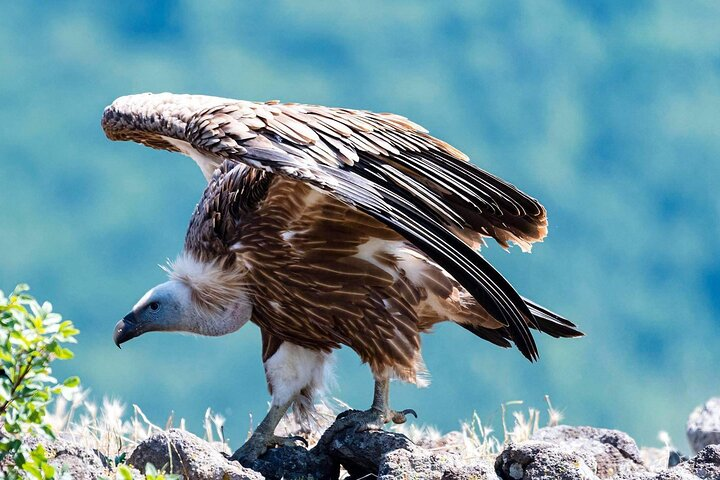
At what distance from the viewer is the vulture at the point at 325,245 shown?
511cm

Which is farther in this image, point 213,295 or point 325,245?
point 213,295

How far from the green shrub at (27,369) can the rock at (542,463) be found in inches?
76.9

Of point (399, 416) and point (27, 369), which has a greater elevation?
point (399, 416)

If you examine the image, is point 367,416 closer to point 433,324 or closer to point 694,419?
point 433,324

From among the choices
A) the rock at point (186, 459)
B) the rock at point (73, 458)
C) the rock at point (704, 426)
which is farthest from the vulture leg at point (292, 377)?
the rock at point (704, 426)

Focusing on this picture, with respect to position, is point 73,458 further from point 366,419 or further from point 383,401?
point 383,401

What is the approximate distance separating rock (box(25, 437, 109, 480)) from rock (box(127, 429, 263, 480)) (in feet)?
0.89

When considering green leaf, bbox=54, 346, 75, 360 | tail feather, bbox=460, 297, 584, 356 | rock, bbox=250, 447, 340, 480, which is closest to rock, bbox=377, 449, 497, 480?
rock, bbox=250, 447, 340, 480

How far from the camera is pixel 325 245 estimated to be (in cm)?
561

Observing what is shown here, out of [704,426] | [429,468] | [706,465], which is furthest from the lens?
[704,426]

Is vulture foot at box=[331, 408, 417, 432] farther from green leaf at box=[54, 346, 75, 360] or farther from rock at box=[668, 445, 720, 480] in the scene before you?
green leaf at box=[54, 346, 75, 360]

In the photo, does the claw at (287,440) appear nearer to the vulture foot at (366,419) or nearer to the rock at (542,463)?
the vulture foot at (366,419)

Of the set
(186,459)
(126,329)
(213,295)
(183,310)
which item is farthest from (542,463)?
(126,329)

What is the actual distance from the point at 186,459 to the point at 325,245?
4.78ft
